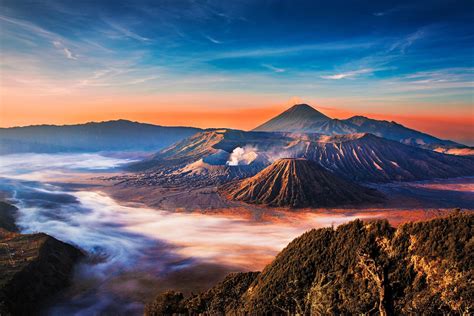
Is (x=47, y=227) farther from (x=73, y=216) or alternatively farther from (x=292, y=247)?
(x=292, y=247)

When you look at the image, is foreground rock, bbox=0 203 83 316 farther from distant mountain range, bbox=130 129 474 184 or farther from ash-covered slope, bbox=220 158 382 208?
distant mountain range, bbox=130 129 474 184

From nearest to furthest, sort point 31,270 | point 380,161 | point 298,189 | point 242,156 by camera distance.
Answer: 1. point 31,270
2. point 298,189
3. point 380,161
4. point 242,156

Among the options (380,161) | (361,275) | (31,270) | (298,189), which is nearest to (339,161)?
(380,161)

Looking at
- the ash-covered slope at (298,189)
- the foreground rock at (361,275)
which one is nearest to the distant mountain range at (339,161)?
the ash-covered slope at (298,189)

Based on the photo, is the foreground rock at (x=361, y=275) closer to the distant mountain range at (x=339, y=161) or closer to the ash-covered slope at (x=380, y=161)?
the distant mountain range at (x=339, y=161)

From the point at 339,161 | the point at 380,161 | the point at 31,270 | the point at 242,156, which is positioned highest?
the point at 242,156

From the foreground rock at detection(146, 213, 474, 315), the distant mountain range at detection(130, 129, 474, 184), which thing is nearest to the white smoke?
the distant mountain range at detection(130, 129, 474, 184)

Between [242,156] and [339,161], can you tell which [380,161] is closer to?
[339,161]
